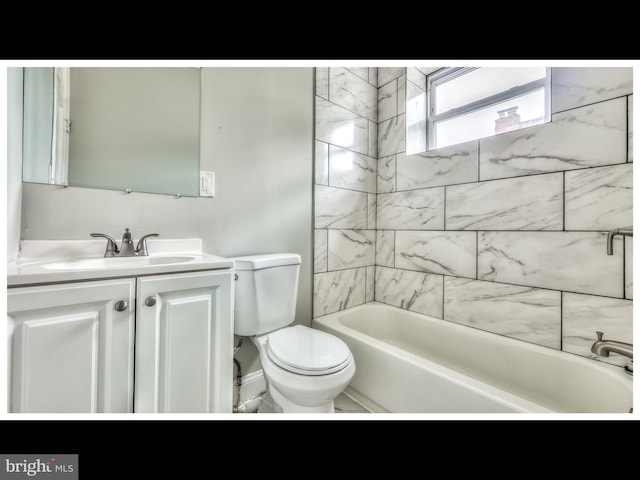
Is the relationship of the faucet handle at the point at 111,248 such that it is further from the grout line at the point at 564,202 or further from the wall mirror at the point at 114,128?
the grout line at the point at 564,202

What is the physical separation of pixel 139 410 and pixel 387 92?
7.44ft

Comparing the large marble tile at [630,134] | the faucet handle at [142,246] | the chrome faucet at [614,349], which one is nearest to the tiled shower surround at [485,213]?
the large marble tile at [630,134]

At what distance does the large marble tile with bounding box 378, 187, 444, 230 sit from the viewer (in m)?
1.58

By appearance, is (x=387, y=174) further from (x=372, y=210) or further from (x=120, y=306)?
(x=120, y=306)

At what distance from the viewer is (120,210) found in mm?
1047

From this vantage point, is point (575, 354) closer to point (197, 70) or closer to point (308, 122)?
point (308, 122)

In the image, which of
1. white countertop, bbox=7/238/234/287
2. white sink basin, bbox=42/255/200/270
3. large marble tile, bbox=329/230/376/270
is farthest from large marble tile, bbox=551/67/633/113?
white sink basin, bbox=42/255/200/270

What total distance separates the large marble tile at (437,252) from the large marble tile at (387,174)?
353 mm

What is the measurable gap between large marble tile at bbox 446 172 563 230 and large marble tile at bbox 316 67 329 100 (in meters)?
1.02

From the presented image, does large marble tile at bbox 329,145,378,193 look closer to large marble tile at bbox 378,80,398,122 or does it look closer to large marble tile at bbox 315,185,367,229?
large marble tile at bbox 315,185,367,229
